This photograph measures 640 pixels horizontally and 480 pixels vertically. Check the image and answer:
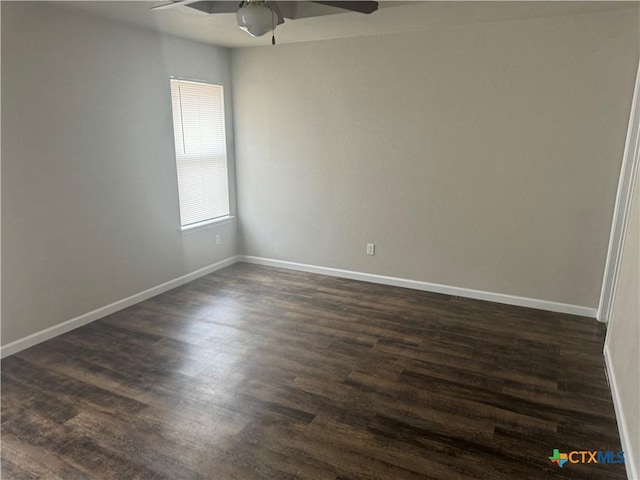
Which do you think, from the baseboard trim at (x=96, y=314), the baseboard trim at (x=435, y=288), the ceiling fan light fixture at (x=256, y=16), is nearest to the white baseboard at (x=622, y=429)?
the baseboard trim at (x=435, y=288)

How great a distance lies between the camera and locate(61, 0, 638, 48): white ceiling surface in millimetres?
3004

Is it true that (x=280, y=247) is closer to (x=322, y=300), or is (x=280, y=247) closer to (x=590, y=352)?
(x=322, y=300)

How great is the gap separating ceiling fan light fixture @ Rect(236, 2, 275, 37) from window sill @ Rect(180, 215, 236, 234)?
8.55ft

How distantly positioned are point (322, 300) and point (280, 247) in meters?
1.18

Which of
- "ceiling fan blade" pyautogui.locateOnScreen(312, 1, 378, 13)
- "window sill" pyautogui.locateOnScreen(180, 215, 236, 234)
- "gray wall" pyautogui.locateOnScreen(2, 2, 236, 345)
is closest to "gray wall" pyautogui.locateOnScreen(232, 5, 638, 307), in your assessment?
"window sill" pyautogui.locateOnScreen(180, 215, 236, 234)

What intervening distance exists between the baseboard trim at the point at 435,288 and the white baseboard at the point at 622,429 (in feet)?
3.01

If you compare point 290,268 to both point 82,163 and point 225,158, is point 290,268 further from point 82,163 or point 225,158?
point 82,163

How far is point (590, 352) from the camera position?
10.1ft

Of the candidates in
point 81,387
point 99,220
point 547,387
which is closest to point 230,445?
point 81,387

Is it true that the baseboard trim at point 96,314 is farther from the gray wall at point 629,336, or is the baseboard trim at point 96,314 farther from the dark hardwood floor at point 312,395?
the gray wall at point 629,336

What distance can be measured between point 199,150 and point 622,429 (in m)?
4.14

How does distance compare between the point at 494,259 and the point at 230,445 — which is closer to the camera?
the point at 230,445

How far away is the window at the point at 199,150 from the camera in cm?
431

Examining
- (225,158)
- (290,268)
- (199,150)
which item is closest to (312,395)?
(290,268)
